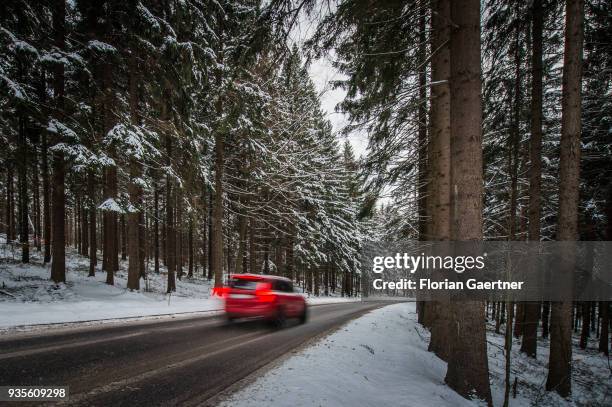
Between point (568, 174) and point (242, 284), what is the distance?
8991mm

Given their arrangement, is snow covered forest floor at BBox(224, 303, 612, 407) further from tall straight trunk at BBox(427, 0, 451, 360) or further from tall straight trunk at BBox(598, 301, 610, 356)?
tall straight trunk at BBox(598, 301, 610, 356)

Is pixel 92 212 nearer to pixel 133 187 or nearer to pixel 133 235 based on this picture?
pixel 133 235

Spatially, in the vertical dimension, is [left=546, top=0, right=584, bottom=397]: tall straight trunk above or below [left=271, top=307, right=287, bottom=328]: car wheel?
above

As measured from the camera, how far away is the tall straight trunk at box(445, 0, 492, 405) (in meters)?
5.22

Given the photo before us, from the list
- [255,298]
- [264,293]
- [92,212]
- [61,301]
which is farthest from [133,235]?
[264,293]

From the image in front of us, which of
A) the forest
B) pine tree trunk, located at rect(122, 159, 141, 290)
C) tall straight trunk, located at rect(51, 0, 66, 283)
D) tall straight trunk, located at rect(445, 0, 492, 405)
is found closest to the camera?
tall straight trunk, located at rect(445, 0, 492, 405)

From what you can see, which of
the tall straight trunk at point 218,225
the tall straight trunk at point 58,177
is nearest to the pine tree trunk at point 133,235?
the tall straight trunk at point 58,177

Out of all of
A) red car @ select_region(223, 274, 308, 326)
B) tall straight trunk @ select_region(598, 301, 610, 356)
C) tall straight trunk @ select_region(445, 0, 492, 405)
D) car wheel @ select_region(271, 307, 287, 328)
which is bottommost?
tall straight trunk @ select_region(598, 301, 610, 356)

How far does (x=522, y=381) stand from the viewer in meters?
8.67

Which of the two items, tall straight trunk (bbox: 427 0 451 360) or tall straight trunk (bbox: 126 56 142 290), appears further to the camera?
tall straight trunk (bbox: 126 56 142 290)

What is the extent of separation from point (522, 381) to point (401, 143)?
7.44m

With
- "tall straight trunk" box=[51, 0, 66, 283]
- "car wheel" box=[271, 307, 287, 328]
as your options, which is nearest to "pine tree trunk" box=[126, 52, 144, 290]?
"tall straight trunk" box=[51, 0, 66, 283]

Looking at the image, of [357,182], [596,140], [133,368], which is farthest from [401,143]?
[596,140]

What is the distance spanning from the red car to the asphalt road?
112cm
